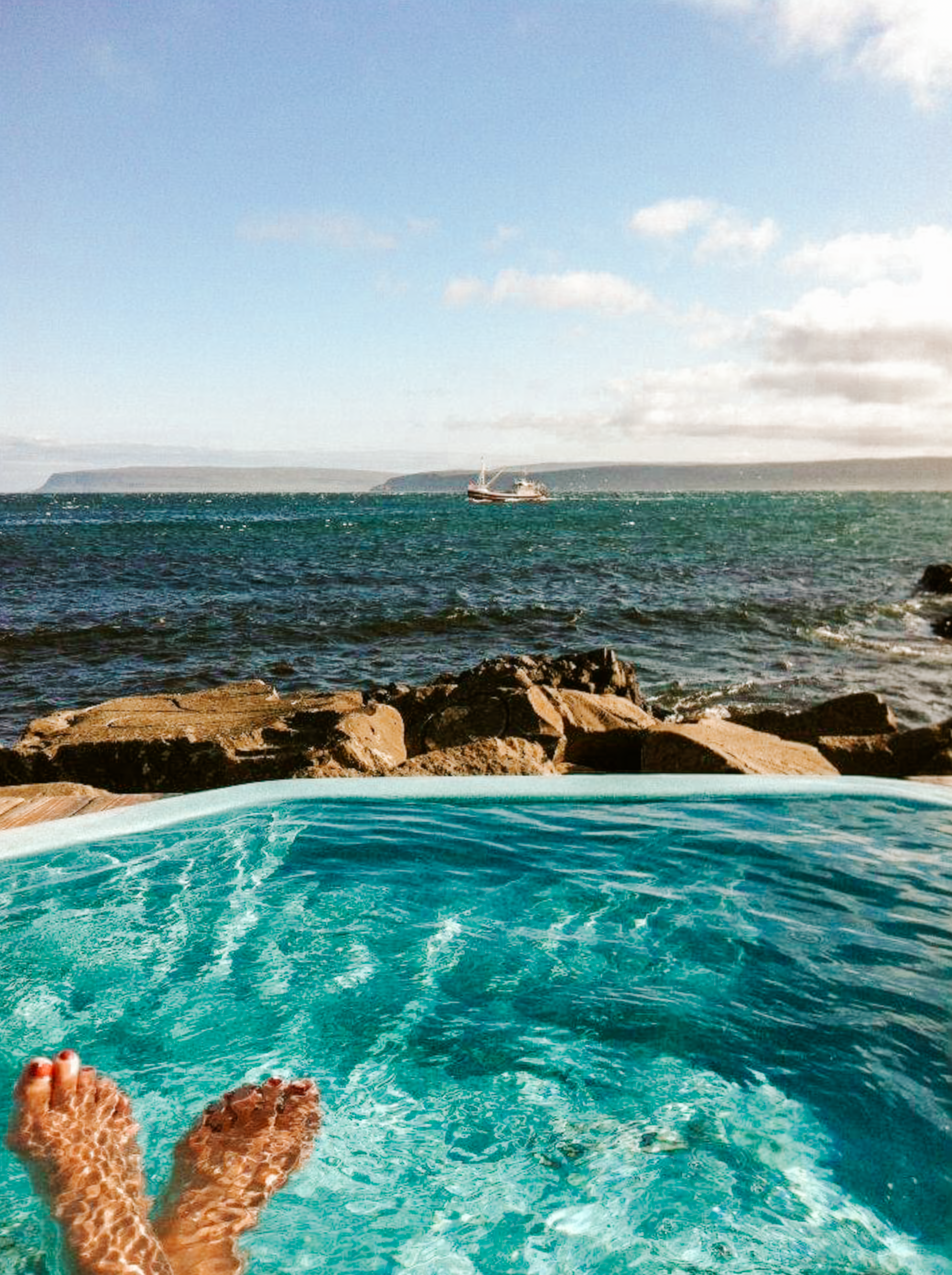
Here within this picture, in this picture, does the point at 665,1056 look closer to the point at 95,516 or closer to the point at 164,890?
the point at 164,890

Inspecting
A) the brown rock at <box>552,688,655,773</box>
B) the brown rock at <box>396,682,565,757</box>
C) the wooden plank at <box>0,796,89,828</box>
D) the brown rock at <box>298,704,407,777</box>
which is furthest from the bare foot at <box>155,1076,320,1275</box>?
the brown rock at <box>552,688,655,773</box>

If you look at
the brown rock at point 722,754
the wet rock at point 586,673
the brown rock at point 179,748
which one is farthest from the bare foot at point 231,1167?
the wet rock at point 586,673

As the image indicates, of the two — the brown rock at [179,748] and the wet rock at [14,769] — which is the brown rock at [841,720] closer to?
the brown rock at [179,748]

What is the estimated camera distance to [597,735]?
862cm

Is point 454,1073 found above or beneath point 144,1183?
beneath

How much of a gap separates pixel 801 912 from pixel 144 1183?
3498mm

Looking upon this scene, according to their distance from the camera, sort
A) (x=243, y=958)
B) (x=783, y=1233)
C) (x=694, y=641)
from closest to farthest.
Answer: (x=783, y=1233), (x=243, y=958), (x=694, y=641)

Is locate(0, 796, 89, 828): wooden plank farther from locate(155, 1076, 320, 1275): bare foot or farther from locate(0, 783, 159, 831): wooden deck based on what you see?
locate(155, 1076, 320, 1275): bare foot

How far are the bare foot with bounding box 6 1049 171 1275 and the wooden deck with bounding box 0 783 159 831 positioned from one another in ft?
10.4

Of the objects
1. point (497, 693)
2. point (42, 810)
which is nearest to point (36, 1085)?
point (42, 810)

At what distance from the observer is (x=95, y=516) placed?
251ft

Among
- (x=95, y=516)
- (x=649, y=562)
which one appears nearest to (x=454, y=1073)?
(x=649, y=562)

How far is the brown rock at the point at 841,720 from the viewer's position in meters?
9.42

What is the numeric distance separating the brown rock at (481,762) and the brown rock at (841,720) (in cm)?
277
